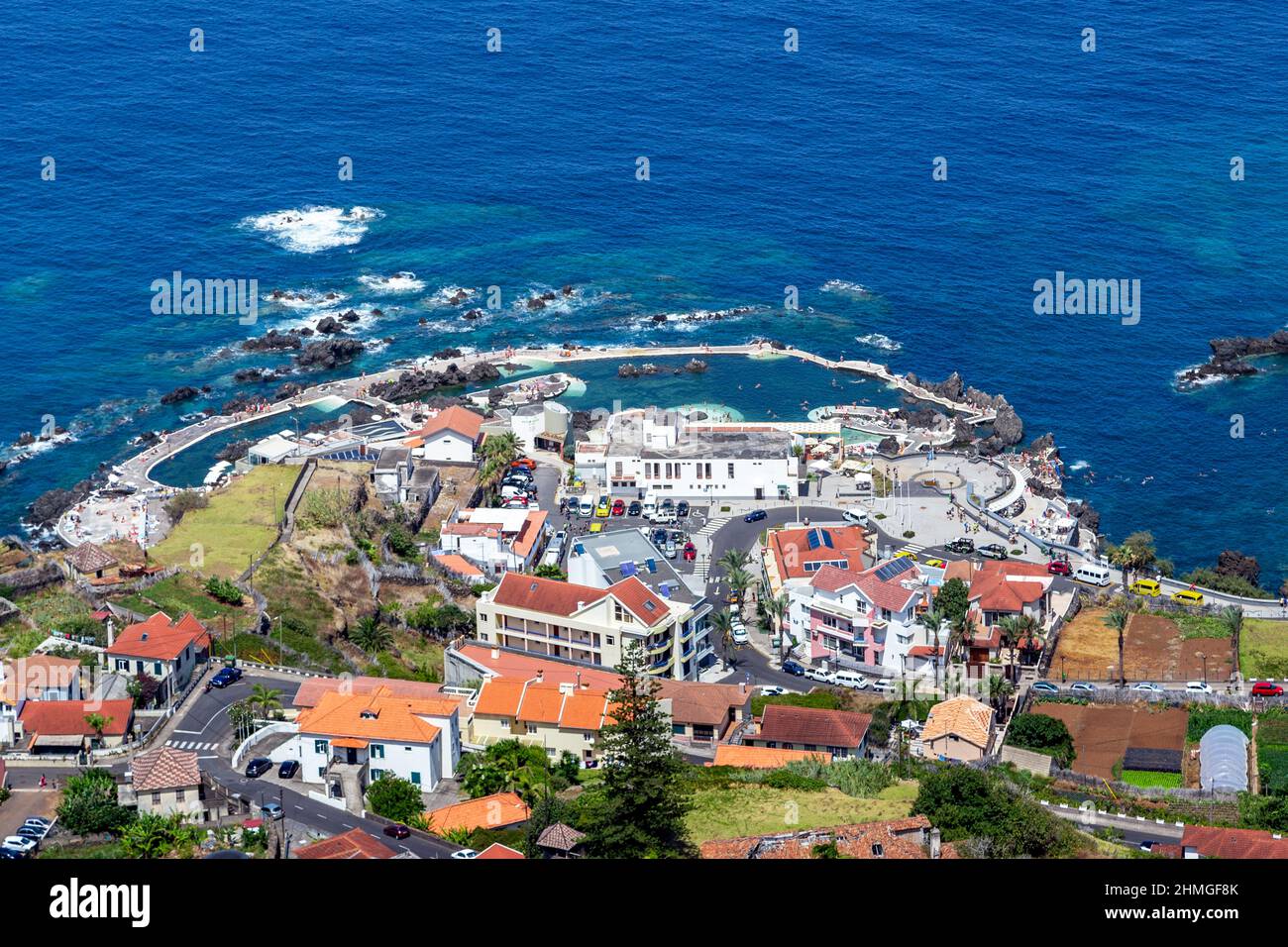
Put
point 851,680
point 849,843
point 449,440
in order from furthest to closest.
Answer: point 449,440 → point 851,680 → point 849,843

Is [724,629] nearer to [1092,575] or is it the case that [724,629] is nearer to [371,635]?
[371,635]

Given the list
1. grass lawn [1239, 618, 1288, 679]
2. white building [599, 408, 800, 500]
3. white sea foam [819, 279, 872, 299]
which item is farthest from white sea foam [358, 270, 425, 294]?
grass lawn [1239, 618, 1288, 679]

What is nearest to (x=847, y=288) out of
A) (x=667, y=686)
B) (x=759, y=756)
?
(x=667, y=686)

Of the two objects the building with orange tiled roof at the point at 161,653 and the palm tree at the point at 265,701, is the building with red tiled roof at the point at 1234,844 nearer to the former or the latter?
the palm tree at the point at 265,701

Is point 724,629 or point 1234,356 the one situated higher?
point 1234,356
